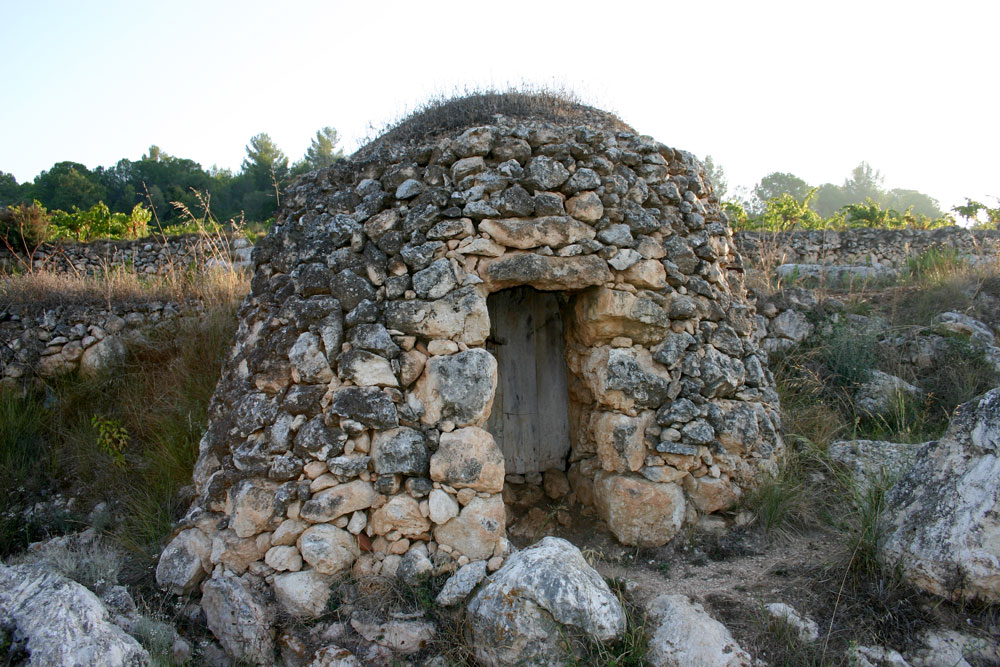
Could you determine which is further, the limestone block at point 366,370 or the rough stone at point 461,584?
the limestone block at point 366,370

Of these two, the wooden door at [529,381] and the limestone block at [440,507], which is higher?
the wooden door at [529,381]

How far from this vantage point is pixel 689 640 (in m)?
2.78

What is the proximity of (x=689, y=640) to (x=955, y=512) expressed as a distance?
4.53ft

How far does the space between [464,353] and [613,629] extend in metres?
1.57

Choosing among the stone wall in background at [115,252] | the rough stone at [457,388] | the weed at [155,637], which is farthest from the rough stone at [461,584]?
the stone wall in background at [115,252]

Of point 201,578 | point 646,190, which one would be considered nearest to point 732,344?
point 646,190

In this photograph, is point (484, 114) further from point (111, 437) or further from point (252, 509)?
point (111, 437)

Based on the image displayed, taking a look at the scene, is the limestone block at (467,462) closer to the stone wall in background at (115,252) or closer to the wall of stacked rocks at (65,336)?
the wall of stacked rocks at (65,336)

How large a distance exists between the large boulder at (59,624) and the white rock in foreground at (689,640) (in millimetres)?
2275

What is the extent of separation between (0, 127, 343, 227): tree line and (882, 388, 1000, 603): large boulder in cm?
1553

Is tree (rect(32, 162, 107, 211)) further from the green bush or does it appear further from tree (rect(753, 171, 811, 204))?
tree (rect(753, 171, 811, 204))

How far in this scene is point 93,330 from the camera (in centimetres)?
560

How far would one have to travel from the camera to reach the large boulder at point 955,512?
268cm

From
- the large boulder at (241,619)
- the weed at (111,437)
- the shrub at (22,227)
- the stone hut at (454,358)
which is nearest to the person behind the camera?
the large boulder at (241,619)
